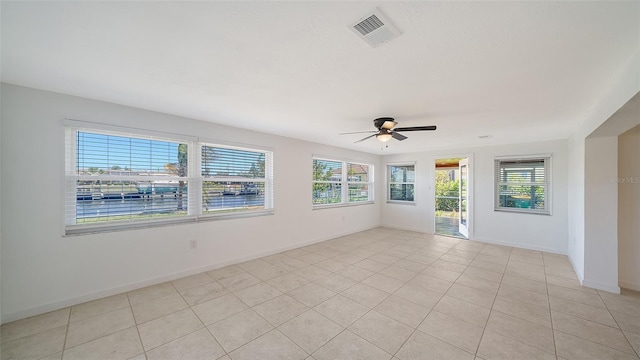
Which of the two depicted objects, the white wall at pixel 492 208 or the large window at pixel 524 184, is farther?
the large window at pixel 524 184

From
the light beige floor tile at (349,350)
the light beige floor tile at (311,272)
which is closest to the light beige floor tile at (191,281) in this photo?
the light beige floor tile at (311,272)

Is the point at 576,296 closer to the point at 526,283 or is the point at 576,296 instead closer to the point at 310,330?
the point at 526,283

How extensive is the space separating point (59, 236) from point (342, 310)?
3.19m

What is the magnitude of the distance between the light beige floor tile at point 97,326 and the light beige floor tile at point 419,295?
9.66 feet

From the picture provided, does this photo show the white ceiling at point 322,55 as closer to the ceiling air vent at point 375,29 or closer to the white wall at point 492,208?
the ceiling air vent at point 375,29

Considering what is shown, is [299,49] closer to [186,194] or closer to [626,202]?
[186,194]

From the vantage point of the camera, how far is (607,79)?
6.72 ft

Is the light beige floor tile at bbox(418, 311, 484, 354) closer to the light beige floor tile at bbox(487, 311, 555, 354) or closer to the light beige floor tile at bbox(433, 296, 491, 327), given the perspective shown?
Answer: the light beige floor tile at bbox(433, 296, 491, 327)

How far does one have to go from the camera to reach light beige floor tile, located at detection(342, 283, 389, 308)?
8.83ft

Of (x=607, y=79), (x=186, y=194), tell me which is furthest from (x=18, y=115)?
(x=607, y=79)

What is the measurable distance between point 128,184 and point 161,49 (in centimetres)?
210

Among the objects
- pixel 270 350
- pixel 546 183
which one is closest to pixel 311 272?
pixel 270 350

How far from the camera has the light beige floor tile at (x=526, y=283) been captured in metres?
3.05

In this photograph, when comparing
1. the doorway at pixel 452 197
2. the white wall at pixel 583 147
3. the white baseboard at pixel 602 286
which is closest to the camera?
the white wall at pixel 583 147
